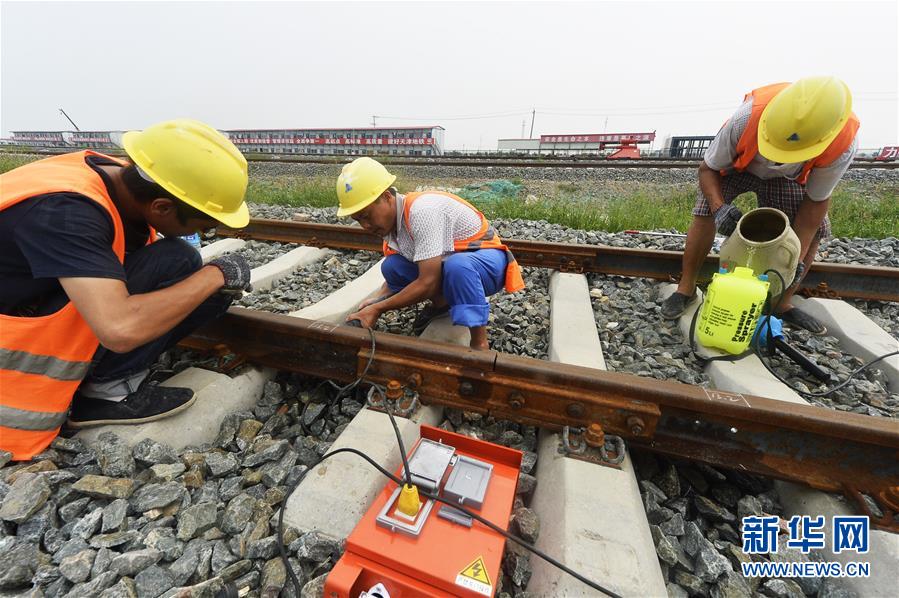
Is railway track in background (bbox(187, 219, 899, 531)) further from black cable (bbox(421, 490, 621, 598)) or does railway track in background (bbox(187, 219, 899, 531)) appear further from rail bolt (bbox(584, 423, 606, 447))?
black cable (bbox(421, 490, 621, 598))

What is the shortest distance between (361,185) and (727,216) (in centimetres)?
263

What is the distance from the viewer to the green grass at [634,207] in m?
5.50

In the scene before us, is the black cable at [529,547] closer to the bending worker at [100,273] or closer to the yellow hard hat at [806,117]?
the bending worker at [100,273]

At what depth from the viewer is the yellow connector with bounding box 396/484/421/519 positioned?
133 centimetres

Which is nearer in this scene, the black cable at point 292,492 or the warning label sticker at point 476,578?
the warning label sticker at point 476,578

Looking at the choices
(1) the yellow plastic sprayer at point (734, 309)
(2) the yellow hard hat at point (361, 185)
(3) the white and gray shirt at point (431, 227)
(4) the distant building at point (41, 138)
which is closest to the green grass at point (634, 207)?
(1) the yellow plastic sprayer at point (734, 309)

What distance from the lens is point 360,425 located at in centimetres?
183

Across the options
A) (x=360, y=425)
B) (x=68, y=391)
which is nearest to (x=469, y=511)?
(x=360, y=425)

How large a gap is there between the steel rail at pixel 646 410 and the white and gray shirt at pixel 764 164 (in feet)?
6.44

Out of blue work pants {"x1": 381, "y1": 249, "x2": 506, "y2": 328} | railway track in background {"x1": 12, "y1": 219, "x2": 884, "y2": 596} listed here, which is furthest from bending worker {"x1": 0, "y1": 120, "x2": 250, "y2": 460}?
→ blue work pants {"x1": 381, "y1": 249, "x2": 506, "y2": 328}

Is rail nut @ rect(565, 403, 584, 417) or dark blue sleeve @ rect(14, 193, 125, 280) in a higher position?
dark blue sleeve @ rect(14, 193, 125, 280)

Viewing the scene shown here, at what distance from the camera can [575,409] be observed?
1825 millimetres

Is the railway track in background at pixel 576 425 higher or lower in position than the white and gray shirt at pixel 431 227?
lower

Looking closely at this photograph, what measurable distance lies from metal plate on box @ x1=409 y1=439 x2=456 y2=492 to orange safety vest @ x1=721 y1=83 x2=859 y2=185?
308 cm
